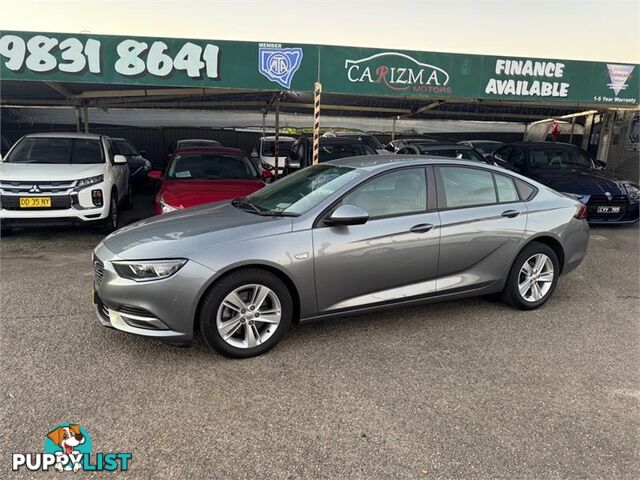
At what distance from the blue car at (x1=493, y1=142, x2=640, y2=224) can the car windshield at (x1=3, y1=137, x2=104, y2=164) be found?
7998 mm

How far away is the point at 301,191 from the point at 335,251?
79 centimetres

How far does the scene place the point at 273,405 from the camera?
9.29ft

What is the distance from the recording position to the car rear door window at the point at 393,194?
374cm

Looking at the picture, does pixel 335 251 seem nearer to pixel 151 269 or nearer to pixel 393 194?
pixel 393 194

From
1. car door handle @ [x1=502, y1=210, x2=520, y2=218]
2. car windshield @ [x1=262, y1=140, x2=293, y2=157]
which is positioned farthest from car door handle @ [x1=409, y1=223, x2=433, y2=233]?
car windshield @ [x1=262, y1=140, x2=293, y2=157]

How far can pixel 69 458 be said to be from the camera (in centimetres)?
236

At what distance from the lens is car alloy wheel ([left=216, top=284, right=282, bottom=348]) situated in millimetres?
3295

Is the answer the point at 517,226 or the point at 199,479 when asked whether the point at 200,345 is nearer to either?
the point at 199,479

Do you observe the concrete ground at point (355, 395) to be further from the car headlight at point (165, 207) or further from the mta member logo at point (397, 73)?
the mta member logo at point (397, 73)

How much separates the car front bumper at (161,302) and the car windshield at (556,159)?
26.9ft

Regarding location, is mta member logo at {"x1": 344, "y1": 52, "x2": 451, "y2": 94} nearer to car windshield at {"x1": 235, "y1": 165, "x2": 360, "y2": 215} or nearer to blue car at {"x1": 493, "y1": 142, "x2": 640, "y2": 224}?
blue car at {"x1": 493, "y1": 142, "x2": 640, "y2": 224}

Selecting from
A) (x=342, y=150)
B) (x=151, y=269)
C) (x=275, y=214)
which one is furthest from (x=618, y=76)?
(x=151, y=269)

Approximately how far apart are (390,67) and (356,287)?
5.83 m

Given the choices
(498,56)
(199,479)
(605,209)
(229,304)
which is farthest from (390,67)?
(199,479)
